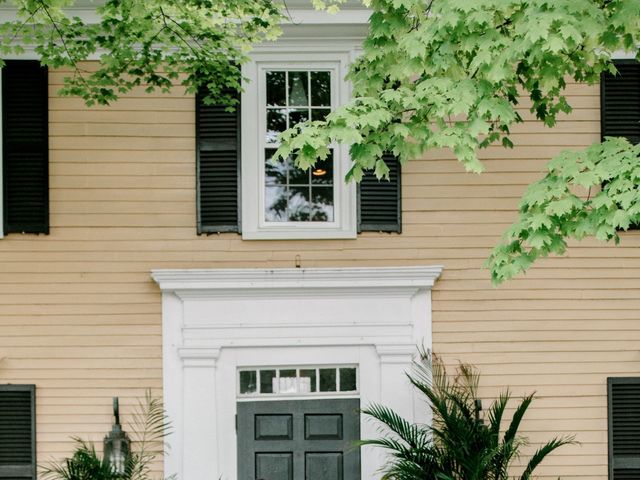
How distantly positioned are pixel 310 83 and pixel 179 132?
1.45 metres

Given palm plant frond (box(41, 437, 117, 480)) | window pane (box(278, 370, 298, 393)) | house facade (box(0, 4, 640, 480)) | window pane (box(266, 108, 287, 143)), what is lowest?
palm plant frond (box(41, 437, 117, 480))

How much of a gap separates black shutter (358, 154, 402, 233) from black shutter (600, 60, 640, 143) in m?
2.24

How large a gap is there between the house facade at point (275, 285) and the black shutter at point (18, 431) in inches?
0.8

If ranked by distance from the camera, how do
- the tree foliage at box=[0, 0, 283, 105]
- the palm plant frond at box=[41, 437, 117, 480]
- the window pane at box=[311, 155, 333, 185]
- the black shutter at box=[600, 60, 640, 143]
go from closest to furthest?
the palm plant frond at box=[41, 437, 117, 480] → the tree foliage at box=[0, 0, 283, 105] → the black shutter at box=[600, 60, 640, 143] → the window pane at box=[311, 155, 333, 185]

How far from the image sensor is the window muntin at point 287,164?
7.57 meters

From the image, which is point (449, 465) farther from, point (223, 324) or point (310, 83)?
point (310, 83)

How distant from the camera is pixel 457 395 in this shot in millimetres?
7074

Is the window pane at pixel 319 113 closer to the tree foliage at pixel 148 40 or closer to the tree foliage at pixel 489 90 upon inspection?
the tree foliage at pixel 148 40

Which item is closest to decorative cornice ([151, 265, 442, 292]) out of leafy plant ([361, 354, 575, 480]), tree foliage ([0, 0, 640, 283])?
leafy plant ([361, 354, 575, 480])

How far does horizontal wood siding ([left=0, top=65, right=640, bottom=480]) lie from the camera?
7324mm

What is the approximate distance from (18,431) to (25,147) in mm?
2868

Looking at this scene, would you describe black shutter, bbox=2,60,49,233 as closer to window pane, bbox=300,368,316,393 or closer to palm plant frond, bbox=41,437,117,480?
→ palm plant frond, bbox=41,437,117,480

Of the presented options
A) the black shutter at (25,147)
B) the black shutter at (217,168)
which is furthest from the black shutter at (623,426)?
the black shutter at (25,147)

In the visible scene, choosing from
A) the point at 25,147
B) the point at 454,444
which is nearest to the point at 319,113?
the point at 25,147
